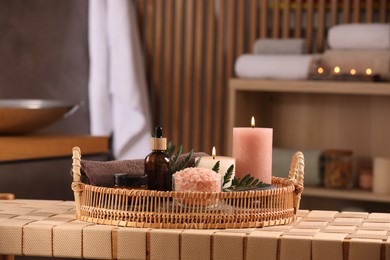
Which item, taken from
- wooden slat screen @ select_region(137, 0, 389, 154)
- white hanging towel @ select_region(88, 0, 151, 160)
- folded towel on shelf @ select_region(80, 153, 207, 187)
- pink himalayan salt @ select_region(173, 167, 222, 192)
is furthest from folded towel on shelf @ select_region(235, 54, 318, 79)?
pink himalayan salt @ select_region(173, 167, 222, 192)

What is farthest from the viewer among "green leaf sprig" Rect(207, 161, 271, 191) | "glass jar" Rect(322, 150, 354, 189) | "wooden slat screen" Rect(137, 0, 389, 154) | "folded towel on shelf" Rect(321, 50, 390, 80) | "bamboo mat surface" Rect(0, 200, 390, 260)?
"wooden slat screen" Rect(137, 0, 389, 154)

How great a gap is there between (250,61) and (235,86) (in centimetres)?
11

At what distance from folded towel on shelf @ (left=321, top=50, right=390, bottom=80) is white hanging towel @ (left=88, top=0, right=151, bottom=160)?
0.78 m

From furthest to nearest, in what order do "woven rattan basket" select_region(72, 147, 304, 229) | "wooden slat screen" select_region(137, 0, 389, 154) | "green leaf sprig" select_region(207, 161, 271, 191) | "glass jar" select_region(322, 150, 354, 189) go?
"wooden slat screen" select_region(137, 0, 389, 154) < "glass jar" select_region(322, 150, 354, 189) < "green leaf sprig" select_region(207, 161, 271, 191) < "woven rattan basket" select_region(72, 147, 304, 229)

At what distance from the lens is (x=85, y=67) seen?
3434 mm

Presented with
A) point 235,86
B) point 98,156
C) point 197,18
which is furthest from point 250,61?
point 98,156

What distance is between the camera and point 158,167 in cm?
154

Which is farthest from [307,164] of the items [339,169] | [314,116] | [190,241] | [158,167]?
[190,241]

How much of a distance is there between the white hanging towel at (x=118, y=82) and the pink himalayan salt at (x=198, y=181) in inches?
73.2

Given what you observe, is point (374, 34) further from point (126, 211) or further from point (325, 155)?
point (126, 211)

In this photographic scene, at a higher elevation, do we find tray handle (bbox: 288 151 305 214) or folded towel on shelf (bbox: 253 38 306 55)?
folded towel on shelf (bbox: 253 38 306 55)

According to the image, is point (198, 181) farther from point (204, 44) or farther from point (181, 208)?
point (204, 44)

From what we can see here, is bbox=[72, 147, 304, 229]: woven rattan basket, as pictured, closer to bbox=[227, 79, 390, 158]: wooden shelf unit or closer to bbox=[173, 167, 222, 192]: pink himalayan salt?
bbox=[173, 167, 222, 192]: pink himalayan salt

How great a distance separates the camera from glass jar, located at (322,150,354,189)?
10.0ft
